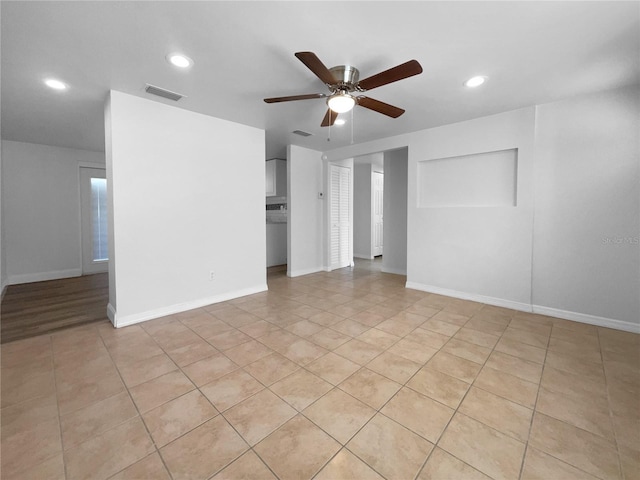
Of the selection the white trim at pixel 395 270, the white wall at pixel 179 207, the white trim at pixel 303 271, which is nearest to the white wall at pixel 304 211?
the white trim at pixel 303 271

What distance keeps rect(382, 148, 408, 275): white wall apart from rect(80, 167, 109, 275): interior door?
5712mm

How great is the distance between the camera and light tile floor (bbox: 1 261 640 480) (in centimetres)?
131

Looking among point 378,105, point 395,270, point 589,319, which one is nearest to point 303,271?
point 395,270

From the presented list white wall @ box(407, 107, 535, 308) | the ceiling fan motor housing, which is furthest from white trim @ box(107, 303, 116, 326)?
white wall @ box(407, 107, 535, 308)

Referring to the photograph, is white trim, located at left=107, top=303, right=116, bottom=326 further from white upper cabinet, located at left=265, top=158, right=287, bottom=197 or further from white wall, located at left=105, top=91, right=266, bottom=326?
white upper cabinet, located at left=265, top=158, right=287, bottom=197

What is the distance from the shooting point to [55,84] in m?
2.63

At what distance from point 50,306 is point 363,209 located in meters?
6.35

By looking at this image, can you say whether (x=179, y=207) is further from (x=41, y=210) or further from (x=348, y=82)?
(x=41, y=210)

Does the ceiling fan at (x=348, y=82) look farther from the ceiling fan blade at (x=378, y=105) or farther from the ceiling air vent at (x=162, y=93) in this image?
the ceiling air vent at (x=162, y=93)

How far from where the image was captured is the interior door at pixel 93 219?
213 inches

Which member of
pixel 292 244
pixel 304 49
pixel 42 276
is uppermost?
pixel 304 49

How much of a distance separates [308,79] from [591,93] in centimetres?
304

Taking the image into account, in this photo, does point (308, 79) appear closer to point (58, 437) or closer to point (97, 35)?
point (97, 35)

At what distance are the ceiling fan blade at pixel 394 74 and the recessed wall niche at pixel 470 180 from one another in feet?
7.45
